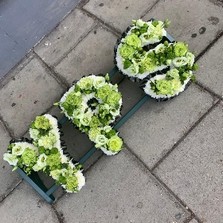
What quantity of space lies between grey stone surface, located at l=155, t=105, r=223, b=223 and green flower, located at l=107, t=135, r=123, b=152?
0.33 metres

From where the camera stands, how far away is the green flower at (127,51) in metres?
3.04

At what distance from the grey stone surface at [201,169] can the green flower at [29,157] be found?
2.79 feet

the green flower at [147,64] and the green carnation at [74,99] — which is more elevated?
the green carnation at [74,99]

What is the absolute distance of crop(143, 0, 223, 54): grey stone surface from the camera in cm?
344

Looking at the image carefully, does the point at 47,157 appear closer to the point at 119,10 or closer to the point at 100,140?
the point at 100,140

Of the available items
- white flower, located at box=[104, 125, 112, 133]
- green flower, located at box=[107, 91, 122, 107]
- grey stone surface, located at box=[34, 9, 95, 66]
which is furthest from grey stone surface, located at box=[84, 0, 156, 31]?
white flower, located at box=[104, 125, 112, 133]

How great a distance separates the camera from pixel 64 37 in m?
3.90

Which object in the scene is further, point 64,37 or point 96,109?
point 64,37

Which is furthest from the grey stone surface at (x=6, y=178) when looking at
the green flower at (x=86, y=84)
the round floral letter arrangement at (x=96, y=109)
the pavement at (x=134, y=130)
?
the green flower at (x=86, y=84)

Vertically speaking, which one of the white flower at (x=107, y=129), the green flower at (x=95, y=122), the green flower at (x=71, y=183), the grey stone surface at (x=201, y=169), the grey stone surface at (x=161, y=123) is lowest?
the grey stone surface at (x=201, y=169)

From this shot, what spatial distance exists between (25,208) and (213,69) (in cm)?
172

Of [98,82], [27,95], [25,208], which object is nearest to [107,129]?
[98,82]

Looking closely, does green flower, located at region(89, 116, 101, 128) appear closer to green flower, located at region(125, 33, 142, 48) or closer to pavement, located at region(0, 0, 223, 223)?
pavement, located at region(0, 0, 223, 223)

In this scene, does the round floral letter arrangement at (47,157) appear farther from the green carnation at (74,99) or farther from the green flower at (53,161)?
the green carnation at (74,99)
